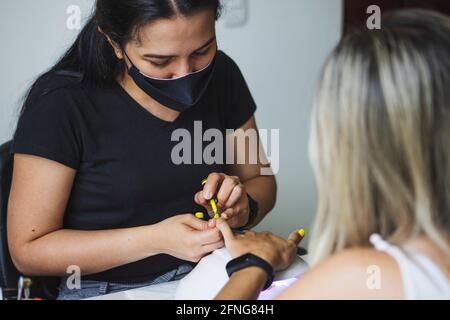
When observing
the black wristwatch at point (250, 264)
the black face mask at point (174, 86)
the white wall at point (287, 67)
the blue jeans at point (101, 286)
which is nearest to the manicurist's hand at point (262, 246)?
the black wristwatch at point (250, 264)

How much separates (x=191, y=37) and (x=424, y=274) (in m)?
0.73

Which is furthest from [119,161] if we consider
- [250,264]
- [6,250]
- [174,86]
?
[250,264]

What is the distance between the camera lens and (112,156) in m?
1.41

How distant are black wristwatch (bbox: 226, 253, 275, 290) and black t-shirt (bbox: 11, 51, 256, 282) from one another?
340 millimetres

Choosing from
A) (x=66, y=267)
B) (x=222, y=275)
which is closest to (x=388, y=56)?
(x=222, y=275)

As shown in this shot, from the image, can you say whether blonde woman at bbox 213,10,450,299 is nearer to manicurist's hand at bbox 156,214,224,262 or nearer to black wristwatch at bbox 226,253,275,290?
black wristwatch at bbox 226,253,275,290

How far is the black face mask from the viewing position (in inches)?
53.4

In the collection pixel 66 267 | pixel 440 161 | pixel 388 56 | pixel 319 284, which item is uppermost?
pixel 388 56

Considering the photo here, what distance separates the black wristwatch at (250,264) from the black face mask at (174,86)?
43cm

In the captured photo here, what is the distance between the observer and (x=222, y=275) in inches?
45.9

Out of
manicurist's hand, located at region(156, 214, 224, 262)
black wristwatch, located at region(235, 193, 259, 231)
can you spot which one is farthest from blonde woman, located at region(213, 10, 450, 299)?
black wristwatch, located at region(235, 193, 259, 231)
